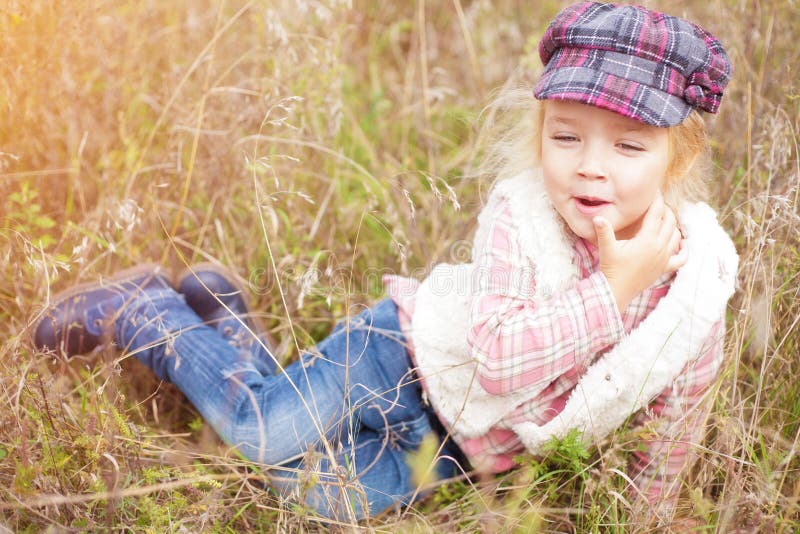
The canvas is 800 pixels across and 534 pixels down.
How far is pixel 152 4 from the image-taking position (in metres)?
2.77

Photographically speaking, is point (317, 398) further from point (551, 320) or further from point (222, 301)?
point (551, 320)

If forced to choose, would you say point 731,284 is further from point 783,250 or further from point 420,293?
point 420,293

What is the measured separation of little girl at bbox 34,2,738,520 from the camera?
1580mm

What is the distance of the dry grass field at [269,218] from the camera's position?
1653 mm

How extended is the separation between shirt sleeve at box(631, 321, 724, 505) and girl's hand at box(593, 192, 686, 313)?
0.23 m

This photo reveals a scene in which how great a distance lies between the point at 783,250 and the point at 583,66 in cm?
→ 85

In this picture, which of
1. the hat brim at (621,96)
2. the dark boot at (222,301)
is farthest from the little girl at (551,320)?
the dark boot at (222,301)

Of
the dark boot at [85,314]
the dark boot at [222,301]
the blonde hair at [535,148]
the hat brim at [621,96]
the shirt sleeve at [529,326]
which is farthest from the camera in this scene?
the dark boot at [222,301]

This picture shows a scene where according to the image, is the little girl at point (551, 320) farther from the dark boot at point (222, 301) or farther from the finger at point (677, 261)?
the dark boot at point (222, 301)

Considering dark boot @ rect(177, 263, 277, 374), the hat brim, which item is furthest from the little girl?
dark boot @ rect(177, 263, 277, 374)

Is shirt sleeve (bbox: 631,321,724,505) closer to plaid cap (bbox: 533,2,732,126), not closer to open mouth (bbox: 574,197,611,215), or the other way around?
open mouth (bbox: 574,197,611,215)

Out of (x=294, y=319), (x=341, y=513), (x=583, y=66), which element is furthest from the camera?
(x=294, y=319)

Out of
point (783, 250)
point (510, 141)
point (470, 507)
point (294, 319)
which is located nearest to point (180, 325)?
point (294, 319)

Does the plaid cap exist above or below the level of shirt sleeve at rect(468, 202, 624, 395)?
above
